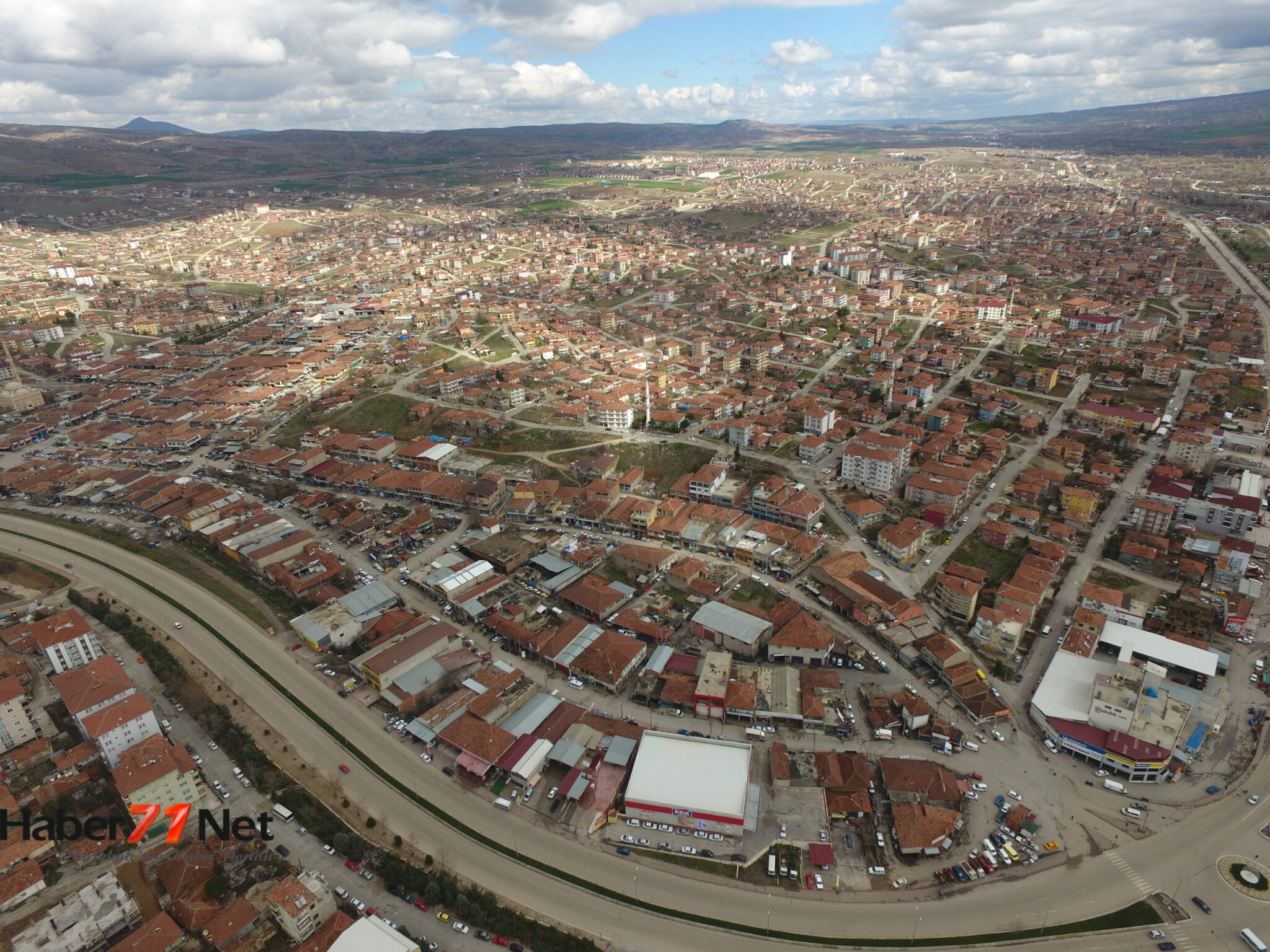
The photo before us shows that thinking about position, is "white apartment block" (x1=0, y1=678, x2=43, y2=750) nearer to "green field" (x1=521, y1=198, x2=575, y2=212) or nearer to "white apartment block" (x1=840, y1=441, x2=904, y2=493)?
"white apartment block" (x1=840, y1=441, x2=904, y2=493)

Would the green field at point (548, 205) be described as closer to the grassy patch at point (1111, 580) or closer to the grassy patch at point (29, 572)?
the grassy patch at point (29, 572)

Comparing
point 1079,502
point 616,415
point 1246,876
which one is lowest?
point 1246,876

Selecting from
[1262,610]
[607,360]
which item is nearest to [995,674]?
[1262,610]

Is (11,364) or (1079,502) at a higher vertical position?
(11,364)

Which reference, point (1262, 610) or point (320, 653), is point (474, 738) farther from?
point (1262, 610)

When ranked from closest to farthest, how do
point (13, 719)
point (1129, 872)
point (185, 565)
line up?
point (1129, 872) < point (13, 719) < point (185, 565)

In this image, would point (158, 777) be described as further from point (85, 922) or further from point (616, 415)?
point (616, 415)

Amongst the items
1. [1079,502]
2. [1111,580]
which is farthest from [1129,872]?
[1079,502]
